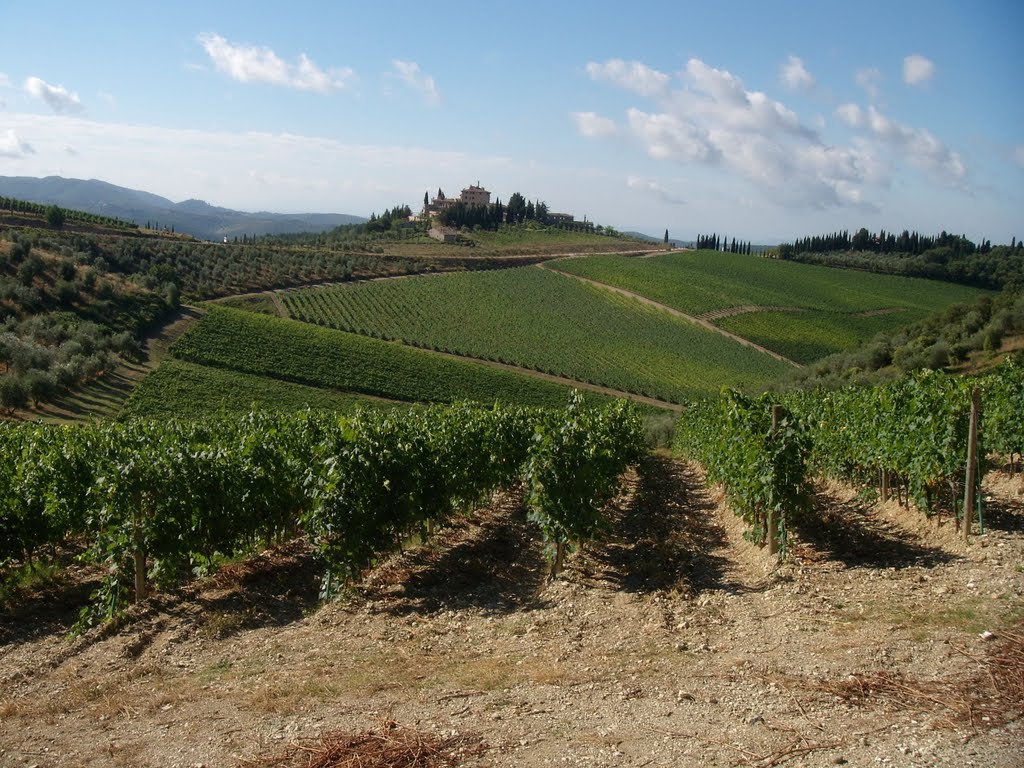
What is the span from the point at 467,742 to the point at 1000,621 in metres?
6.11

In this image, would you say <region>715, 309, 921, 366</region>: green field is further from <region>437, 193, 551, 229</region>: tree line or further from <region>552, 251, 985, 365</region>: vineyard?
<region>437, 193, 551, 229</region>: tree line

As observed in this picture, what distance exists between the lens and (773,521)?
11766 millimetres

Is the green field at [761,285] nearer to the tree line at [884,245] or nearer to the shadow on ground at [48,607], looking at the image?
the tree line at [884,245]

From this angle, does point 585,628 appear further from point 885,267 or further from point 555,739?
point 885,267

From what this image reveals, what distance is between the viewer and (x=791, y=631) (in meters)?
8.20

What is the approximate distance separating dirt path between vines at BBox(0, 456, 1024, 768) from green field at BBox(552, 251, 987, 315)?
7755 centimetres

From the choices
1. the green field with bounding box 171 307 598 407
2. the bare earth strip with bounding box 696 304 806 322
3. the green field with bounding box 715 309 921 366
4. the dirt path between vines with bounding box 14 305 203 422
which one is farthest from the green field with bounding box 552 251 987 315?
the dirt path between vines with bounding box 14 305 203 422

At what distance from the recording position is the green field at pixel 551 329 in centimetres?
6462

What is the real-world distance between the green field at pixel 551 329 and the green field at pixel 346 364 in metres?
6.22

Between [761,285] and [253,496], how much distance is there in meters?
101

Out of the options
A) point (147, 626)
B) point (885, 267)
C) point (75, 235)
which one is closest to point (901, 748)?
point (147, 626)

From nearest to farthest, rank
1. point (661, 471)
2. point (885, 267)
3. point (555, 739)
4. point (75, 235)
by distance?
point (555, 739) → point (661, 471) → point (75, 235) → point (885, 267)

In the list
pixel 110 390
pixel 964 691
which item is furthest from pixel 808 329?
pixel 964 691

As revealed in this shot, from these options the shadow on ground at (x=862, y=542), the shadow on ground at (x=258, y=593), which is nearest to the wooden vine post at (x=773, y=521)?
the shadow on ground at (x=862, y=542)
